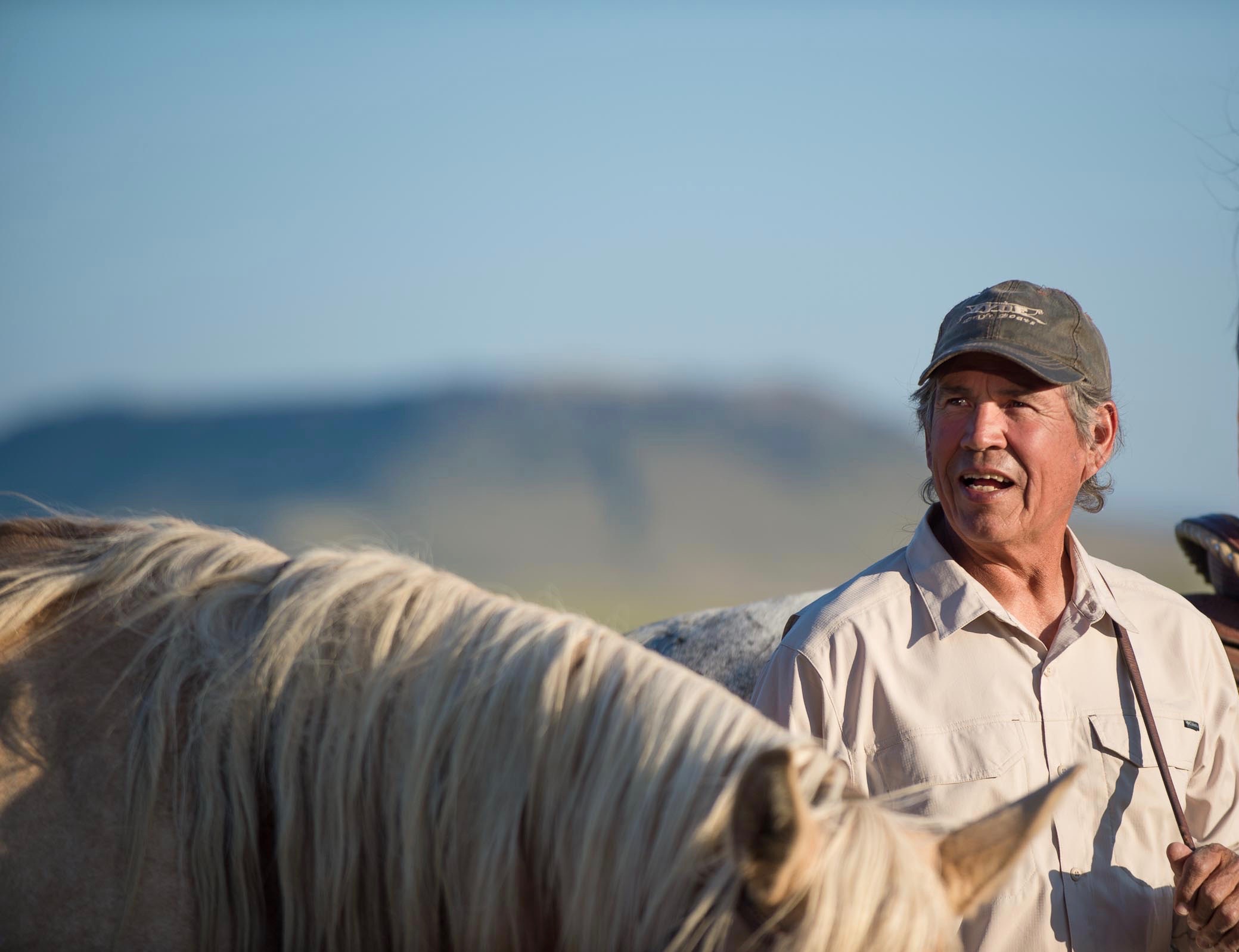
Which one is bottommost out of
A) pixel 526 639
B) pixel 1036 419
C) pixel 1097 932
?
pixel 1097 932

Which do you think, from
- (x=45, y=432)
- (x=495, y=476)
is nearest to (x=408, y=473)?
(x=495, y=476)

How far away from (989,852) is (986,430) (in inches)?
55.4

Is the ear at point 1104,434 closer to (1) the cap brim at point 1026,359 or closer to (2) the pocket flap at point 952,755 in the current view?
(1) the cap brim at point 1026,359

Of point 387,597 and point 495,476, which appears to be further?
point 495,476

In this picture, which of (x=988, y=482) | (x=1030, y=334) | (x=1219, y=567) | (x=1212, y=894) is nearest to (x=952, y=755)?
(x=1212, y=894)

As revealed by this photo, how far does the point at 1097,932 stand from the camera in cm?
239

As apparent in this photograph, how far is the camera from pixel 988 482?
270cm

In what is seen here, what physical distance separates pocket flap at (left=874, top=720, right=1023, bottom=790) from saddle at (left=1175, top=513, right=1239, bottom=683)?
3.49 feet

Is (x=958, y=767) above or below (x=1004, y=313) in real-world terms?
below

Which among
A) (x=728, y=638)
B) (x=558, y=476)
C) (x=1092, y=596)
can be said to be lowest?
(x=558, y=476)

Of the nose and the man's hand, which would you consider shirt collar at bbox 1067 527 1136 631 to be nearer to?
the nose

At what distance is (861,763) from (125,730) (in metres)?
1.64

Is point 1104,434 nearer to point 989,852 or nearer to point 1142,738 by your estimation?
point 1142,738

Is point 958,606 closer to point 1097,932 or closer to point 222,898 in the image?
point 1097,932
